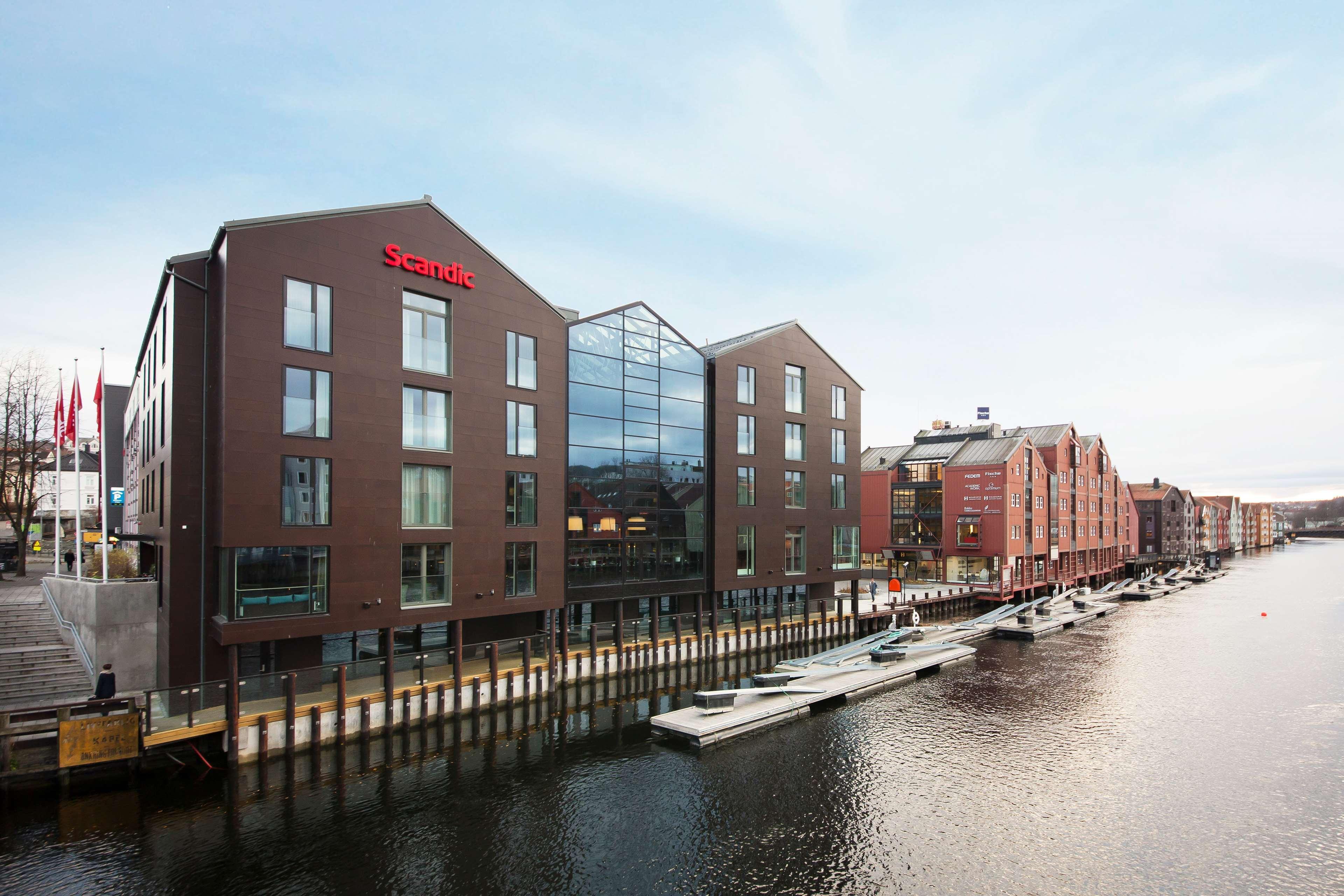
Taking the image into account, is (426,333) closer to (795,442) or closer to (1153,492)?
(795,442)

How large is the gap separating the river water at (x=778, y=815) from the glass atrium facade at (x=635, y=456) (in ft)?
27.0

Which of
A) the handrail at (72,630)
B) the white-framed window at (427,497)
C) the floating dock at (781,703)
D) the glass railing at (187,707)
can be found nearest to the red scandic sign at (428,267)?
the white-framed window at (427,497)

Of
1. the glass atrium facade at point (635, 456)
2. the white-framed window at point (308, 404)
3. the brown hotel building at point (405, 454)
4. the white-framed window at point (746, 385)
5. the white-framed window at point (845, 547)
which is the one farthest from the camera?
the white-framed window at point (845, 547)

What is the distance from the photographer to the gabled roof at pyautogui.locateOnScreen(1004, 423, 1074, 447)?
73.8 meters

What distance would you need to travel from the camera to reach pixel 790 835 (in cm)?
1836

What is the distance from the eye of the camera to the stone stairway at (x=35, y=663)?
24.0 metres

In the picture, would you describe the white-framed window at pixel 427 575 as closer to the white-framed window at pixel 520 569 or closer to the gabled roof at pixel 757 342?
the white-framed window at pixel 520 569

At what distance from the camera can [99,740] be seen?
20.0 m

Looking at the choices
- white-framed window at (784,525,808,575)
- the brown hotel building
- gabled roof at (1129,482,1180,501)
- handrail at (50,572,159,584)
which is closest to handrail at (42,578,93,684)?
handrail at (50,572,159,584)

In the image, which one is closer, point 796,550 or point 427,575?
point 427,575

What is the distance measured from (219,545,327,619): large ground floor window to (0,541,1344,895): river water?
4879 millimetres

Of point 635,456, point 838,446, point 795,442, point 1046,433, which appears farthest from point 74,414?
point 1046,433

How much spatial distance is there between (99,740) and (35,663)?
9.42 meters

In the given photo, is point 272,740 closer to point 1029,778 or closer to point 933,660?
point 1029,778
